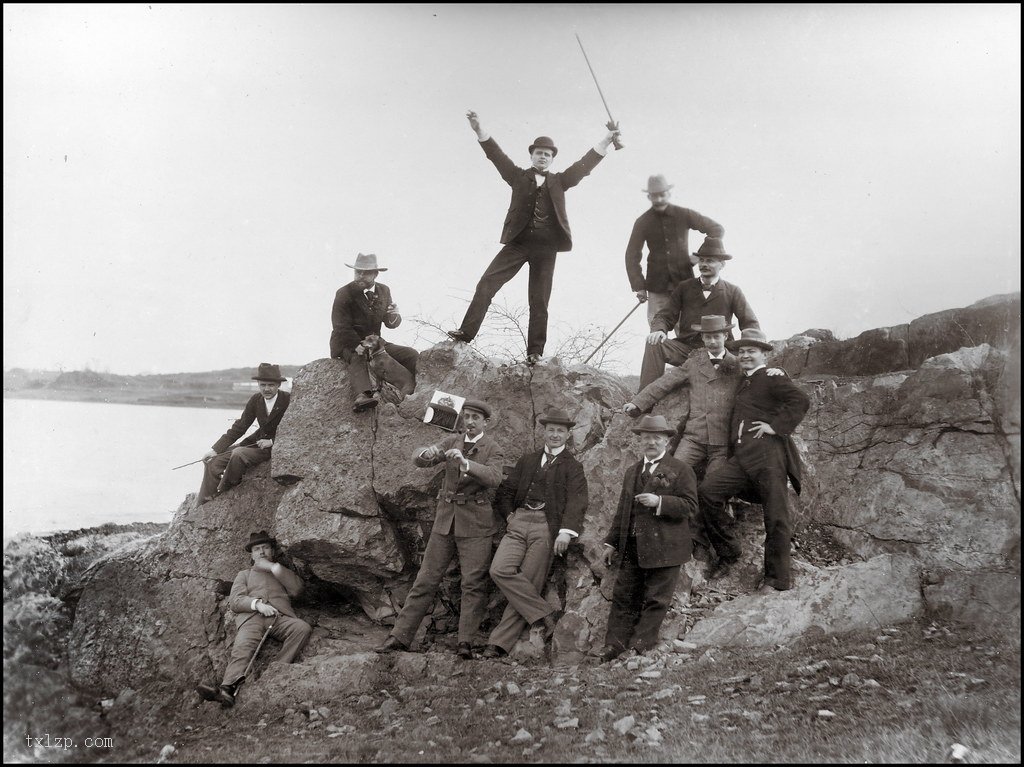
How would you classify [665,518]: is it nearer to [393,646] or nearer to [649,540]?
[649,540]

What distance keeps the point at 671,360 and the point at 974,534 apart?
3264 millimetres

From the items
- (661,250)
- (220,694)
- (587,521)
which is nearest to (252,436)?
(220,694)

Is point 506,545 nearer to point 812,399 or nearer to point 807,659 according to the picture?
point 807,659

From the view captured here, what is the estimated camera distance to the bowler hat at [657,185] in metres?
8.67

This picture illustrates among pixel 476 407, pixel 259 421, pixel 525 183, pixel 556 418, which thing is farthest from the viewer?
pixel 259 421

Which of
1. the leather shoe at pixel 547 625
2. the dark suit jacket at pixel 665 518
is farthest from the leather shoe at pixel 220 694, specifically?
the dark suit jacket at pixel 665 518

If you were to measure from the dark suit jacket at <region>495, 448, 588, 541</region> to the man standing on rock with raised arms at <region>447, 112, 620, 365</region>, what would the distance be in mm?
2152

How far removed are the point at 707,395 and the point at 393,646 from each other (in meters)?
3.89

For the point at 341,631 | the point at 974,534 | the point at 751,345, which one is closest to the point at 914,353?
the point at 974,534

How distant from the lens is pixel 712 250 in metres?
7.89

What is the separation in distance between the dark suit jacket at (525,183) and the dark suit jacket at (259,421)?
134 inches

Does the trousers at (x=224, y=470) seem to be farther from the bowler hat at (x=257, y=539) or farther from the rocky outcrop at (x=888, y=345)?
the rocky outcrop at (x=888, y=345)

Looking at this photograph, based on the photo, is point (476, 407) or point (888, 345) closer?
point (476, 407)

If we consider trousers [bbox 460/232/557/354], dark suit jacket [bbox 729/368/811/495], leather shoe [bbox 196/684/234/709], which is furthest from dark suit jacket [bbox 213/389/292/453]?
dark suit jacket [bbox 729/368/811/495]
